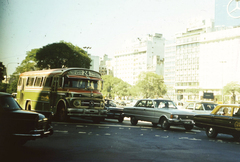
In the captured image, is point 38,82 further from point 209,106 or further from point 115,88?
point 115,88

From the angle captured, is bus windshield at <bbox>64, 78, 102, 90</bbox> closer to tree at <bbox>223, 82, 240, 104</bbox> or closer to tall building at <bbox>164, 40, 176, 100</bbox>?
→ tree at <bbox>223, 82, 240, 104</bbox>

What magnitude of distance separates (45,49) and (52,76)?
3024cm

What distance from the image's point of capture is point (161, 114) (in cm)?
A: 1709

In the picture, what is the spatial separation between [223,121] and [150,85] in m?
89.7

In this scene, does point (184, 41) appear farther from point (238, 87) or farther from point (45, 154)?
point (45, 154)

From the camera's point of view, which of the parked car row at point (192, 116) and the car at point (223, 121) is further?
the parked car row at point (192, 116)

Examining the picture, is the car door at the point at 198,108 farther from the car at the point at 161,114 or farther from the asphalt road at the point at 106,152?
the asphalt road at the point at 106,152

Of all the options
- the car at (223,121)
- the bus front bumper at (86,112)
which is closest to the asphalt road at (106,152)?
the car at (223,121)

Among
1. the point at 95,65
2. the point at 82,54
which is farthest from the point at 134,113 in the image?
the point at 95,65

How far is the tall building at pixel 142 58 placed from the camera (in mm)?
150663

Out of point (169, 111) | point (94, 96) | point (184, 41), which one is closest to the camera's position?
point (169, 111)

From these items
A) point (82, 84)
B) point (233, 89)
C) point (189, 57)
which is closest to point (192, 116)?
point (82, 84)

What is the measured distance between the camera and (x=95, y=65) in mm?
148250

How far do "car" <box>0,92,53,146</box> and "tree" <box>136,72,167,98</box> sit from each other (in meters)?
94.2
